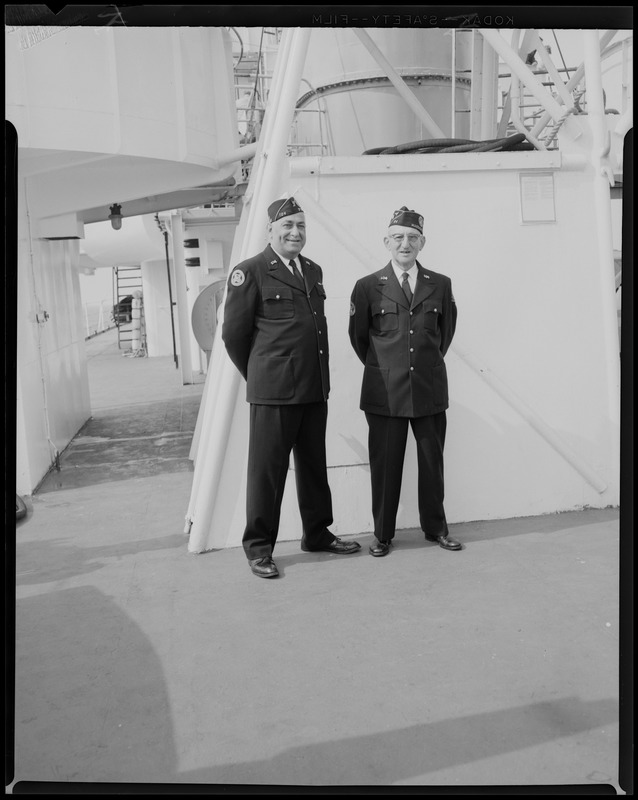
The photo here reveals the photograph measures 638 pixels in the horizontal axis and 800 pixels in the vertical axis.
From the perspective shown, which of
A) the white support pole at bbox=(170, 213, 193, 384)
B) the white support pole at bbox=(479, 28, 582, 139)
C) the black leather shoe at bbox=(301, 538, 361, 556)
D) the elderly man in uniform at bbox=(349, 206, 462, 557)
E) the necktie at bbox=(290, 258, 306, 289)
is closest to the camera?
the necktie at bbox=(290, 258, 306, 289)

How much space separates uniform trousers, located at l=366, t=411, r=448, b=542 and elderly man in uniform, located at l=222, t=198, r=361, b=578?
13.9 inches

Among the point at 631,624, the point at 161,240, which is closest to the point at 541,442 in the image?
the point at 631,624

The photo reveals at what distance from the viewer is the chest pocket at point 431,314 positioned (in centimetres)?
417

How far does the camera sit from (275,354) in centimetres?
396

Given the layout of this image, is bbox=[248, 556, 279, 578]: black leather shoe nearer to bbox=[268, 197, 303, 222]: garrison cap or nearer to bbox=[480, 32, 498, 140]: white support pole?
bbox=[268, 197, 303, 222]: garrison cap

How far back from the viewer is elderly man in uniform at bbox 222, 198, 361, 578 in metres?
3.94

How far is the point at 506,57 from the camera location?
4.62 m

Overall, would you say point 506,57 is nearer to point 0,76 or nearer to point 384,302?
point 384,302

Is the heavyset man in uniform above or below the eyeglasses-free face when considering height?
below

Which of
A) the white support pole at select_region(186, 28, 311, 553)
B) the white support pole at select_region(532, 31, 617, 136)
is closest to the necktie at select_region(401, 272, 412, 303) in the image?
the white support pole at select_region(186, 28, 311, 553)

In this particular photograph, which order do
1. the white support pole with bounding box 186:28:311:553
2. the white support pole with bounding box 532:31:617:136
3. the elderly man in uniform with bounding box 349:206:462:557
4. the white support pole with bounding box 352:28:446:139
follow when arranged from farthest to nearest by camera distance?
the white support pole with bounding box 532:31:617:136
the white support pole with bounding box 352:28:446:139
the white support pole with bounding box 186:28:311:553
the elderly man in uniform with bounding box 349:206:462:557

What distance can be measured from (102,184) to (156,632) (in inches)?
175

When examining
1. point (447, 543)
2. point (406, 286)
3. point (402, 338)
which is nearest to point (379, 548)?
point (447, 543)

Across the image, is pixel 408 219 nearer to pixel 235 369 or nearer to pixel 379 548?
pixel 235 369
